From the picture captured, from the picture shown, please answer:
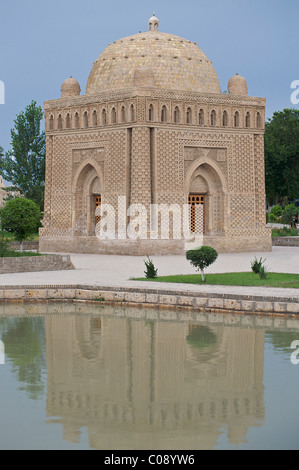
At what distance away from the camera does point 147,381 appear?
7.70 metres

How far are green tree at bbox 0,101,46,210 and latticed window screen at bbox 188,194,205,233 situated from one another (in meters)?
11.6

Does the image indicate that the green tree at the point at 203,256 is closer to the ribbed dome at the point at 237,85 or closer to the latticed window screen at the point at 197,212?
the latticed window screen at the point at 197,212

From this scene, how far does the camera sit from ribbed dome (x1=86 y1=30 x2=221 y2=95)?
24016 millimetres

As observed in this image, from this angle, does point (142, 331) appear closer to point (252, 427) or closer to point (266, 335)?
point (266, 335)

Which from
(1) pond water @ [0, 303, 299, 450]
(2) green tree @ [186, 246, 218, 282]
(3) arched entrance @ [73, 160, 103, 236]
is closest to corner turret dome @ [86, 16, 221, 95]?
(3) arched entrance @ [73, 160, 103, 236]

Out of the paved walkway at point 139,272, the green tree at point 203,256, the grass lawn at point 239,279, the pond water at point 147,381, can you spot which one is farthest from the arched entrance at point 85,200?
the pond water at point 147,381

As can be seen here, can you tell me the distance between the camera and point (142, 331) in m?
10.6

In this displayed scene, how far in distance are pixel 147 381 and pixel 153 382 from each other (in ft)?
0.26

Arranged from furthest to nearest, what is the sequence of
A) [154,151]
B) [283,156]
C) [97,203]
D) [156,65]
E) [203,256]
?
1. [283,156]
2. [97,203]
3. [156,65]
4. [154,151]
5. [203,256]

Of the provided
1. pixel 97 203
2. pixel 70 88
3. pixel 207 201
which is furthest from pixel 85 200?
pixel 207 201

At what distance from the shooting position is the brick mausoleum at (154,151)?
23.0 metres

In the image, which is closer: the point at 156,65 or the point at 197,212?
the point at 156,65

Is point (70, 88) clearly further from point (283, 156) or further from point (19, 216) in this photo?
point (283, 156)

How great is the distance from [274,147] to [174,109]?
22.8m
